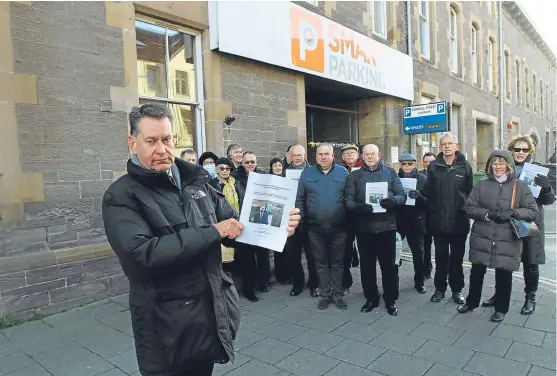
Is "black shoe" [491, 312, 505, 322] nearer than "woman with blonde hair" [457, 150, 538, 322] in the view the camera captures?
No

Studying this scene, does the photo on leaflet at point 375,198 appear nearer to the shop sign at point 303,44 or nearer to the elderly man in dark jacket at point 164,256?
the elderly man in dark jacket at point 164,256

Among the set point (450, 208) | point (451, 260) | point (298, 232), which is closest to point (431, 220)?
point (450, 208)

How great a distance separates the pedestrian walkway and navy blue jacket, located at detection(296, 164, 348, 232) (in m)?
1.03

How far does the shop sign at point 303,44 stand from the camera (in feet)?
19.8

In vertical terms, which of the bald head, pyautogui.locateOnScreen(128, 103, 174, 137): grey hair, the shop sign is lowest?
the bald head

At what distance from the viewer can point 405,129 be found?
1014 cm

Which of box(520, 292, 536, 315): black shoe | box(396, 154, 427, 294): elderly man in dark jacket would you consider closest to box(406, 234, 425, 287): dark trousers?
box(396, 154, 427, 294): elderly man in dark jacket

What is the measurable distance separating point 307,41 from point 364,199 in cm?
430

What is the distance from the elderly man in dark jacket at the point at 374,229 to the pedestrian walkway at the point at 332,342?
248 mm

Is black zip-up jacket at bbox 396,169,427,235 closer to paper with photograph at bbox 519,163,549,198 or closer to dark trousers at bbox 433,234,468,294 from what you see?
dark trousers at bbox 433,234,468,294

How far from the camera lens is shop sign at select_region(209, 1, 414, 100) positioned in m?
6.05

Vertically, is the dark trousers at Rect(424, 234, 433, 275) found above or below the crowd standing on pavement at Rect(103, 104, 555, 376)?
below

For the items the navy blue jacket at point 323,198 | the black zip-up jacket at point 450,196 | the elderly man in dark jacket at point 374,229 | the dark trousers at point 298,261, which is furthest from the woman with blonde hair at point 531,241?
the dark trousers at point 298,261

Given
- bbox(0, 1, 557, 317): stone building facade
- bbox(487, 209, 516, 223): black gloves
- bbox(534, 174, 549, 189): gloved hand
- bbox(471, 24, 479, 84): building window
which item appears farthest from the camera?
bbox(471, 24, 479, 84): building window
